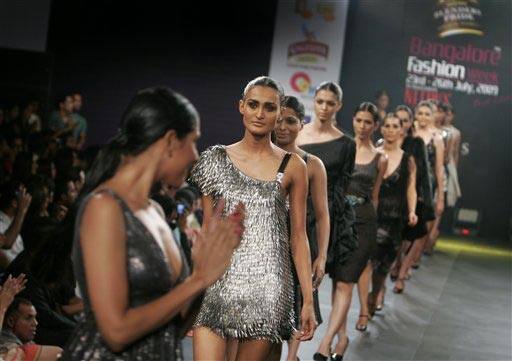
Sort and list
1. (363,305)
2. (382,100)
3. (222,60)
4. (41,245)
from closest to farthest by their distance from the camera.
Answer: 1. (41,245)
2. (363,305)
3. (382,100)
4. (222,60)

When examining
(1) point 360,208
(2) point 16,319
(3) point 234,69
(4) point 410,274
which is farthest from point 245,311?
(3) point 234,69

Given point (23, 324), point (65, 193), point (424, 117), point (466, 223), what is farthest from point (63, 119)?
point (23, 324)

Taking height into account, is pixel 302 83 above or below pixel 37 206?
above

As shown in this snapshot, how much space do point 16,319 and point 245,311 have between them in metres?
1.56

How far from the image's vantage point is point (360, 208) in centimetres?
664

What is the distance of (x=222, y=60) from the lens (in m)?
15.7

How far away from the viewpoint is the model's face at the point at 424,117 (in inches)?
399

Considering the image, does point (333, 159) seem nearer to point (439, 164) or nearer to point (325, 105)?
point (325, 105)

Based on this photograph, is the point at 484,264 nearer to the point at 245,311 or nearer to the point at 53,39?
the point at 53,39

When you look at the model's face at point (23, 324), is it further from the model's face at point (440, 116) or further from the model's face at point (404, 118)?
the model's face at point (440, 116)

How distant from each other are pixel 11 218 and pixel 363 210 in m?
2.23

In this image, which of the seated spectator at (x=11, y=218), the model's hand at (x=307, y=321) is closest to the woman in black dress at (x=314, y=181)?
the model's hand at (x=307, y=321)

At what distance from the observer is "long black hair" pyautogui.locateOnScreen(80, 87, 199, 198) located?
222cm

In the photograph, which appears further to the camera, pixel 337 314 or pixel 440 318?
pixel 440 318
